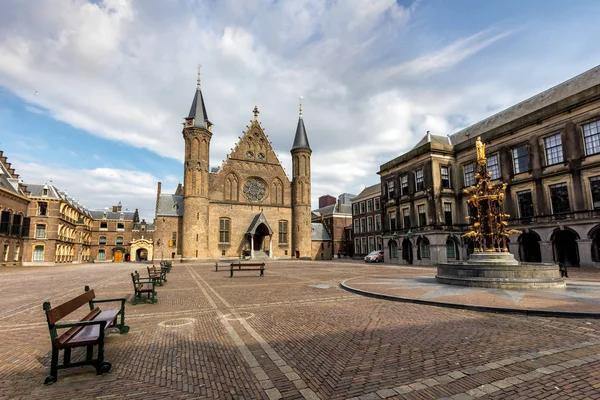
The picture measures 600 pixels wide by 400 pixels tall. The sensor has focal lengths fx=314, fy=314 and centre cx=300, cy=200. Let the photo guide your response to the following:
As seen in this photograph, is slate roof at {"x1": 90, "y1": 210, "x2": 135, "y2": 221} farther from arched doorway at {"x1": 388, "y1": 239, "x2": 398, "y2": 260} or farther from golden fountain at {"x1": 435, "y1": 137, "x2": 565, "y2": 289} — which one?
golden fountain at {"x1": 435, "y1": 137, "x2": 565, "y2": 289}

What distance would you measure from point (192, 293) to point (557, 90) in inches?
1299

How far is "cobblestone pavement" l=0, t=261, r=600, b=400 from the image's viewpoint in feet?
12.9

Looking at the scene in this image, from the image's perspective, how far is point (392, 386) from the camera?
157 inches

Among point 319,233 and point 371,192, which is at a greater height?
point 371,192

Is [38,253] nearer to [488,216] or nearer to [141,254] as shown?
[141,254]

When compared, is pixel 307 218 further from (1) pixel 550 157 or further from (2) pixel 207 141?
(1) pixel 550 157

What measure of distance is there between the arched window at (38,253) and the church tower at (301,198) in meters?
34.4

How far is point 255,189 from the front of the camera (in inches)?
1863

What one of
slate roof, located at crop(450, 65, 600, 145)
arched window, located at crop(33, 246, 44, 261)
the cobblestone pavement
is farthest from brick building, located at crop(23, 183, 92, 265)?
slate roof, located at crop(450, 65, 600, 145)

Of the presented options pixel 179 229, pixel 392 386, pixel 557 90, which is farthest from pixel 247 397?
pixel 179 229

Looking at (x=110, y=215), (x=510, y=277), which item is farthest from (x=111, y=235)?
(x=510, y=277)

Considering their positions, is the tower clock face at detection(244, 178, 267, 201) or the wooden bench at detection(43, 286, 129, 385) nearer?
the wooden bench at detection(43, 286, 129, 385)

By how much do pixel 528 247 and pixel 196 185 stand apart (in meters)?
36.8

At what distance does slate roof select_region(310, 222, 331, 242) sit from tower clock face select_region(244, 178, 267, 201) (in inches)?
555
